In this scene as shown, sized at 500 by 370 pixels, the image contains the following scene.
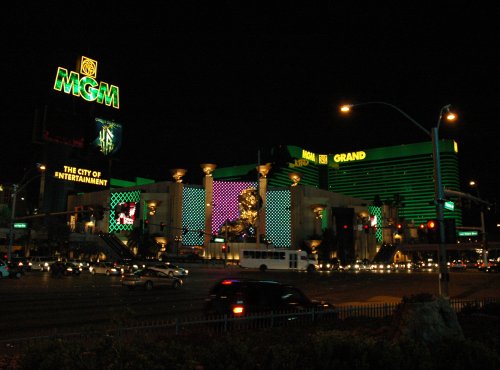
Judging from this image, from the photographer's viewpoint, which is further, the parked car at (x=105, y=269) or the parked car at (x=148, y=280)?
the parked car at (x=105, y=269)

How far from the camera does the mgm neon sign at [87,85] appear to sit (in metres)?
104

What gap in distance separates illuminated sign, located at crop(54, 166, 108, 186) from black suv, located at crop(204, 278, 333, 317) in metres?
95.1

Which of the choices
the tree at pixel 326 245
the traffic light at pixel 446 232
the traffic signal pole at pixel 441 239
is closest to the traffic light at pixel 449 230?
the traffic light at pixel 446 232

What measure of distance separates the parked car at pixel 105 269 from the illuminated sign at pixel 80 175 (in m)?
52.4

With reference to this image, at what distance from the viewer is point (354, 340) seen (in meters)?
7.63

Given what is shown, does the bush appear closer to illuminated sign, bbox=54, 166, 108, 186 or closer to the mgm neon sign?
illuminated sign, bbox=54, 166, 108, 186

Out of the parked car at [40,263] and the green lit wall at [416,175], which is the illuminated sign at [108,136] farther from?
the green lit wall at [416,175]

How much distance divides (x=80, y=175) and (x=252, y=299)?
97.5 m

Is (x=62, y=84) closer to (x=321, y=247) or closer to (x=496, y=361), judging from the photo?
(x=321, y=247)

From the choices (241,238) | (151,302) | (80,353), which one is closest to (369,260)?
(241,238)

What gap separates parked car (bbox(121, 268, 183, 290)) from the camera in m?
32.3

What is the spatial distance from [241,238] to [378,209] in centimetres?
4281

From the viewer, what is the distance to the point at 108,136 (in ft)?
372

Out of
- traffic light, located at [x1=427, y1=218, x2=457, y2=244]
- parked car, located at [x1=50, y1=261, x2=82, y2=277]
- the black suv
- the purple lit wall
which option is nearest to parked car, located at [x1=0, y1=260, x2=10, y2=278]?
parked car, located at [x1=50, y1=261, x2=82, y2=277]
